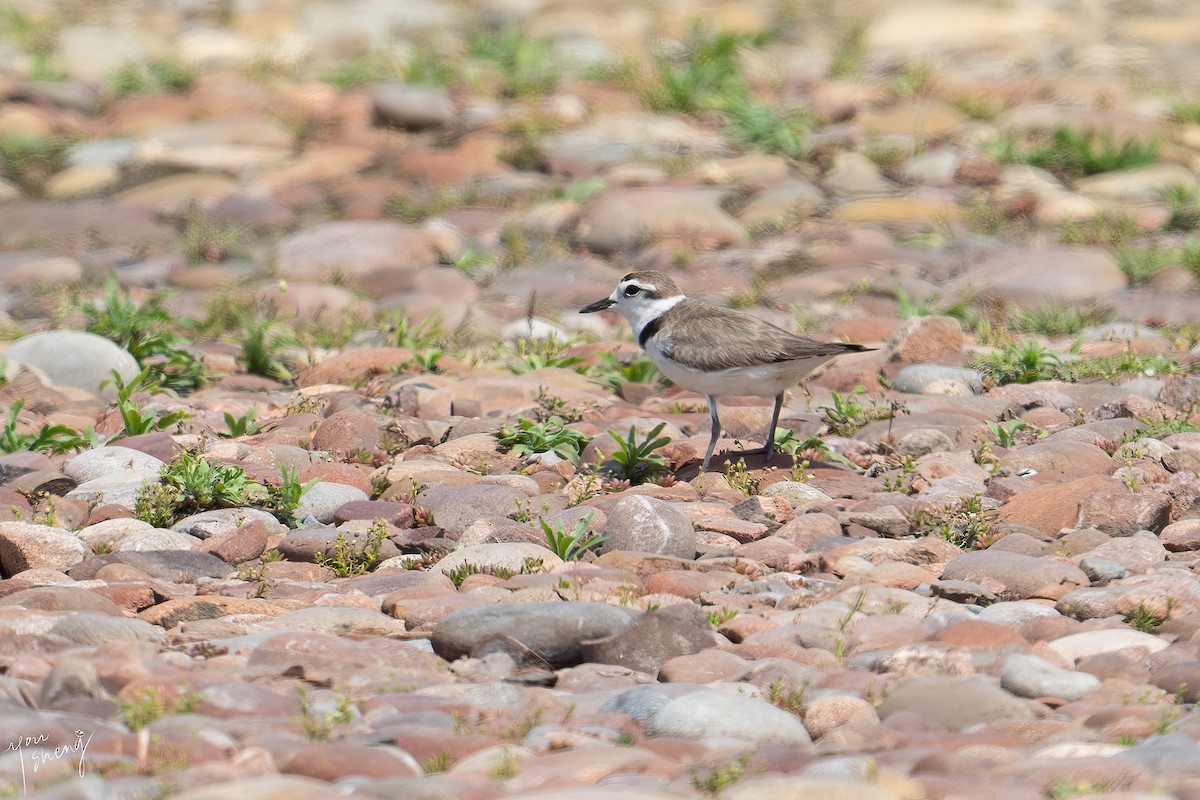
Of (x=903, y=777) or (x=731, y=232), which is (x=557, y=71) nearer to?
(x=731, y=232)

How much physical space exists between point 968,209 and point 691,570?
8407 mm

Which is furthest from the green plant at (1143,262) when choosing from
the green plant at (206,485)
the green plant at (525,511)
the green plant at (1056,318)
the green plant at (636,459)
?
the green plant at (206,485)

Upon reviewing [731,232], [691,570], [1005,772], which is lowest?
[731,232]

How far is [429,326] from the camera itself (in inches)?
424

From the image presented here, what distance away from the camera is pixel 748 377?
25.0 ft

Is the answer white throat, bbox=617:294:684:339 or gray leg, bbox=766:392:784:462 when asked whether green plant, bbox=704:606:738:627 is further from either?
white throat, bbox=617:294:684:339

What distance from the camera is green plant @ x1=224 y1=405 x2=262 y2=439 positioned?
318 inches

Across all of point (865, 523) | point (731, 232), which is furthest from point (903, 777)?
point (731, 232)

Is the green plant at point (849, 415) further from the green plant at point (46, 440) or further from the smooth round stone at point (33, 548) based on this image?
the smooth round stone at point (33, 548)

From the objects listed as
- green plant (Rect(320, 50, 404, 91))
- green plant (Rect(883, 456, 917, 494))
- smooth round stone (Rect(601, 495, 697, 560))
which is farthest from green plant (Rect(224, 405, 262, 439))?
green plant (Rect(320, 50, 404, 91))

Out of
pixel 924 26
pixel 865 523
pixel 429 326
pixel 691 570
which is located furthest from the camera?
pixel 924 26

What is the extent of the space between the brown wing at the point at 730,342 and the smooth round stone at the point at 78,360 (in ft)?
11.3

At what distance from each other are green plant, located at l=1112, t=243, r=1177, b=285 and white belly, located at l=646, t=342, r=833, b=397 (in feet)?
16.4

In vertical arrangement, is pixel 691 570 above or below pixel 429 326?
above
